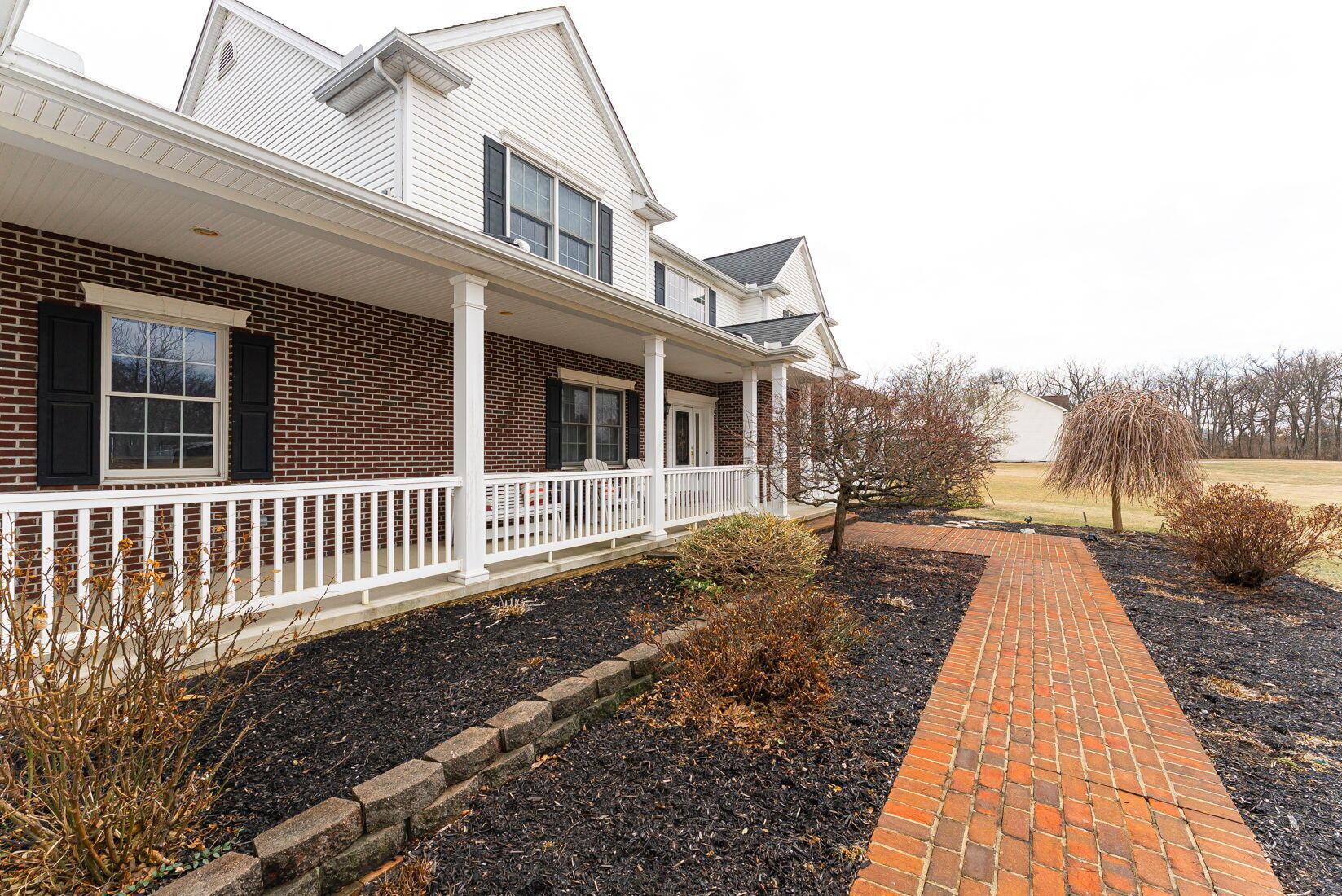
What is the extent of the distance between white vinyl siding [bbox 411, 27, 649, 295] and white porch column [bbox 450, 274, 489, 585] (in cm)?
249

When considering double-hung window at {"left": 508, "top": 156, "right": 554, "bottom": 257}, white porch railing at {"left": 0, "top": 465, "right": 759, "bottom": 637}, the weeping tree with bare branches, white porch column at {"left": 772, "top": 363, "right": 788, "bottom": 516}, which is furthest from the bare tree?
the weeping tree with bare branches

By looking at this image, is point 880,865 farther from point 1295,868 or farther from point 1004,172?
point 1004,172

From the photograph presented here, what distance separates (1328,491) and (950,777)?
77.4 feet

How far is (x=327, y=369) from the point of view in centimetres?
610

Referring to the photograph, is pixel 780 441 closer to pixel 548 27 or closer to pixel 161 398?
pixel 161 398

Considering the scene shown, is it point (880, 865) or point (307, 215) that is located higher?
point (307, 215)

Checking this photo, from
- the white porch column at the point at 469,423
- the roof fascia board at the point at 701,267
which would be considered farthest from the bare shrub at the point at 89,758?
the roof fascia board at the point at 701,267

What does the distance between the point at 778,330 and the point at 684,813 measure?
9629 millimetres

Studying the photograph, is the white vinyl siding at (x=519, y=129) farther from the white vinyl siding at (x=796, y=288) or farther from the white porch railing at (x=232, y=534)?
the white vinyl siding at (x=796, y=288)

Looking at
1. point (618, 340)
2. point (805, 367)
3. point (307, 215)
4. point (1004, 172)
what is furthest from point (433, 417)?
point (1004, 172)

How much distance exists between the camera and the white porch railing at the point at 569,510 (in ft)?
18.4

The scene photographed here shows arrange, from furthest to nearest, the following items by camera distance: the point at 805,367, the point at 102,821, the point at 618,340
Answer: the point at 805,367 < the point at 618,340 < the point at 102,821

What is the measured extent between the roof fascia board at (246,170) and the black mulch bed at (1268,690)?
5766 mm

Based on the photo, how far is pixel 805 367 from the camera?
37.0 feet
